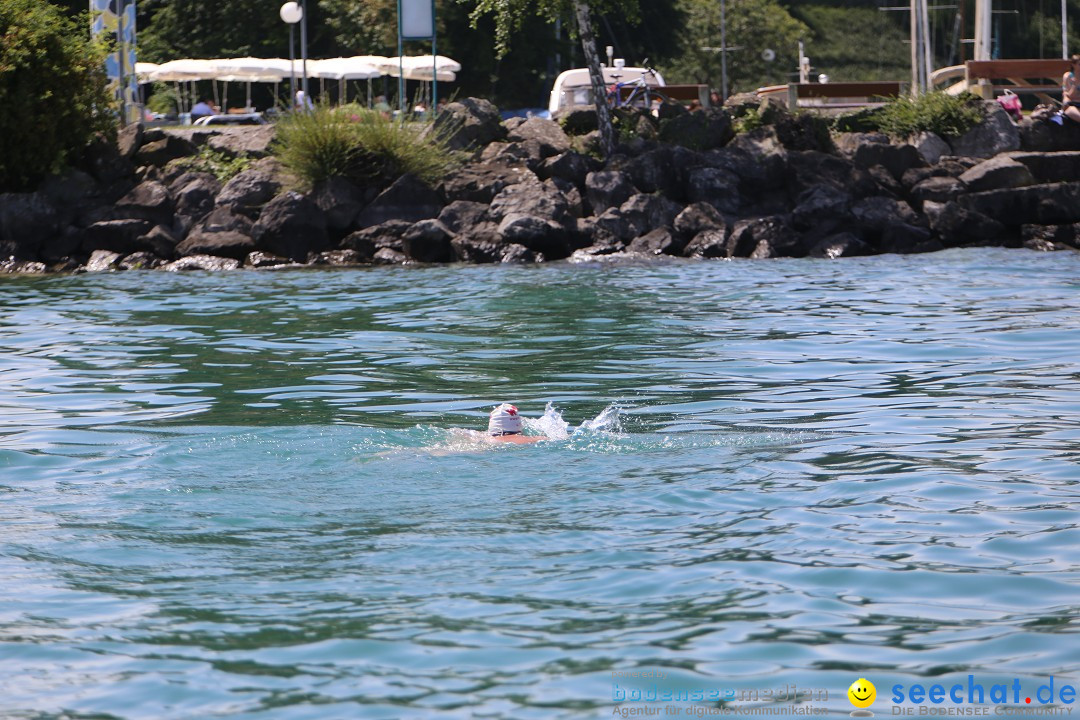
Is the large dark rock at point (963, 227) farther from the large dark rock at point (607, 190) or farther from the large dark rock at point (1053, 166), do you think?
the large dark rock at point (607, 190)

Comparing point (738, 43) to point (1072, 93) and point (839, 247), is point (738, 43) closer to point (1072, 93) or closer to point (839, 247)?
point (1072, 93)

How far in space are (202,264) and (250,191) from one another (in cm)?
203

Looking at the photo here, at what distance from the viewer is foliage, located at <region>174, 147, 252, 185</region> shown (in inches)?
953

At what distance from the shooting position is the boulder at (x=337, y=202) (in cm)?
2253

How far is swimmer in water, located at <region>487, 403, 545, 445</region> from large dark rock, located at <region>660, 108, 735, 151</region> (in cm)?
1716

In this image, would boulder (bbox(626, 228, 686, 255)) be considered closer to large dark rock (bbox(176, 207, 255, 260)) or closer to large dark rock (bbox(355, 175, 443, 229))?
large dark rock (bbox(355, 175, 443, 229))

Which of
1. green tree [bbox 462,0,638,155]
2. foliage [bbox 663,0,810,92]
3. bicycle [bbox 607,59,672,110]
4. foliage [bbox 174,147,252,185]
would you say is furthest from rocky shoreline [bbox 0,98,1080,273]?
foliage [bbox 663,0,810,92]

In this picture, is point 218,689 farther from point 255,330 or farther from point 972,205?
point 972,205

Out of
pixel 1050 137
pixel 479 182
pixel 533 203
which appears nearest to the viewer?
pixel 533 203

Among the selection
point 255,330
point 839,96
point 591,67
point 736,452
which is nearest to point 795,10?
point 839,96

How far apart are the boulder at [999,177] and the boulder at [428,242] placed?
9314 mm

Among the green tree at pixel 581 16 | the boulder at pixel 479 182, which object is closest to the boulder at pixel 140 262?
the boulder at pixel 479 182

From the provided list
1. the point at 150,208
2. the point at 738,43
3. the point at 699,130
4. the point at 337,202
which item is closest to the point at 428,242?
the point at 337,202

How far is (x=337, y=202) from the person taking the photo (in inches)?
888
